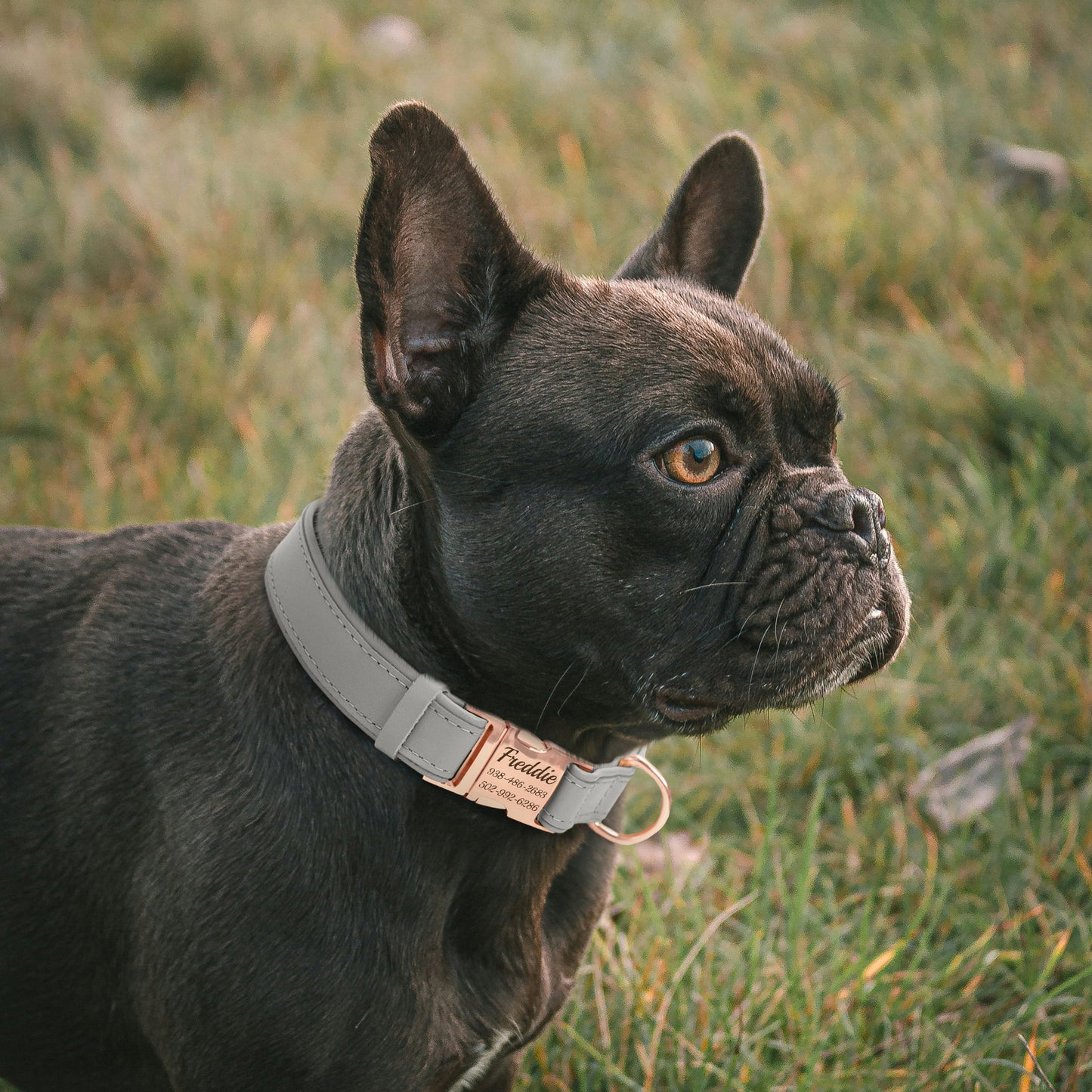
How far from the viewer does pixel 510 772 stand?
2.07 metres

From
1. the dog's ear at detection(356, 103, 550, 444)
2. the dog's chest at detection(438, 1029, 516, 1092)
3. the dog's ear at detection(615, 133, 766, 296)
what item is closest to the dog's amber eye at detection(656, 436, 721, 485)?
the dog's ear at detection(356, 103, 550, 444)

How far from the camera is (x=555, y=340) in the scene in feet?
6.96

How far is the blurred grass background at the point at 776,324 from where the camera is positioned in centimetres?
282

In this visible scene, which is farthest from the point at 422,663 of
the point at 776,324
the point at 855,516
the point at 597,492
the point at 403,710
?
the point at 776,324

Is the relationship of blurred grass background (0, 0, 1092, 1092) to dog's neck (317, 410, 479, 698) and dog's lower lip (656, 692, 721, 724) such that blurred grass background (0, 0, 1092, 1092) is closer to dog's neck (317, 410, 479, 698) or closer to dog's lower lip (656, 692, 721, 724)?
dog's lower lip (656, 692, 721, 724)

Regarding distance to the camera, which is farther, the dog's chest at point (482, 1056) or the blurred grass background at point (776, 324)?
the blurred grass background at point (776, 324)

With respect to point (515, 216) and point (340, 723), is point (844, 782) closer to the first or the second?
point (340, 723)

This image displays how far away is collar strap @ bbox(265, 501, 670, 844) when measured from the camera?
1.99m

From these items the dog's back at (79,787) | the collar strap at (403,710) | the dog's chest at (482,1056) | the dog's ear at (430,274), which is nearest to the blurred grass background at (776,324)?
the dog's chest at (482,1056)

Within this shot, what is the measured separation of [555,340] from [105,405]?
315 centimetres

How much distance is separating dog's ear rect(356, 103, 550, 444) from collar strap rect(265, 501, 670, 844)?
13.2 inches

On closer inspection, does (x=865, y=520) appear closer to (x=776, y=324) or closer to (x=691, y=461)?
(x=691, y=461)

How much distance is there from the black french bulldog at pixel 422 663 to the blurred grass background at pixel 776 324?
0.85 meters

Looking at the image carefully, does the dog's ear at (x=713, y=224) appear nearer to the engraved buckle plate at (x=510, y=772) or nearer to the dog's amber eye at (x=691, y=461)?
the dog's amber eye at (x=691, y=461)
